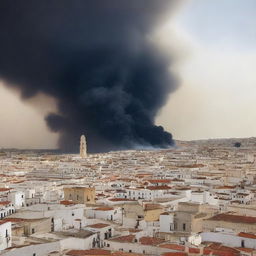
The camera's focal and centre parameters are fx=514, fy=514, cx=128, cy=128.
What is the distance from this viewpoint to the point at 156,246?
17.5 meters

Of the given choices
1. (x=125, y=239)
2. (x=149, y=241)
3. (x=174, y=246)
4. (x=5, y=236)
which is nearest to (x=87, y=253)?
(x=125, y=239)

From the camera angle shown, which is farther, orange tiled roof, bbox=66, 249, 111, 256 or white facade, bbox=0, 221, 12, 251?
white facade, bbox=0, 221, 12, 251

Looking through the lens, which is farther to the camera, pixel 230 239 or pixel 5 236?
pixel 5 236

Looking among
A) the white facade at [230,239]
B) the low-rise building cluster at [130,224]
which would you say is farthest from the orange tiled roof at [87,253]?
the white facade at [230,239]

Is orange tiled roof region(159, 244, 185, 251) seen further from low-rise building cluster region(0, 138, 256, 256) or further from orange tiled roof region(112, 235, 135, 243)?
orange tiled roof region(112, 235, 135, 243)

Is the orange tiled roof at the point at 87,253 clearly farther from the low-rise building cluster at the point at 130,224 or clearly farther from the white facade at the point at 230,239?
the white facade at the point at 230,239

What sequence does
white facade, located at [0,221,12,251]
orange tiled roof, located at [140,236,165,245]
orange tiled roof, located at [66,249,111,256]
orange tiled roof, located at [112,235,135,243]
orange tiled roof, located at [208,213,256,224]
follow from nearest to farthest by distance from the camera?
orange tiled roof, located at [66,249,111,256] < orange tiled roof, located at [140,236,165,245] < white facade, located at [0,221,12,251] < orange tiled roof, located at [112,235,135,243] < orange tiled roof, located at [208,213,256,224]

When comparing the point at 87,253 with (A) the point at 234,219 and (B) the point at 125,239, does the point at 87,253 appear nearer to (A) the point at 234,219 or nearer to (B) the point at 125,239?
(B) the point at 125,239

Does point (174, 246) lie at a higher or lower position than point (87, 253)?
higher

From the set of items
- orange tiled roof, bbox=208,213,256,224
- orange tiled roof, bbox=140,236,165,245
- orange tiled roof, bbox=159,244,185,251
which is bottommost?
orange tiled roof, bbox=159,244,185,251

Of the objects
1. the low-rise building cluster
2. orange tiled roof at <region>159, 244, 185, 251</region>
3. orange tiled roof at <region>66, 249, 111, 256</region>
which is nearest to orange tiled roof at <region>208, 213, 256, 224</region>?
the low-rise building cluster

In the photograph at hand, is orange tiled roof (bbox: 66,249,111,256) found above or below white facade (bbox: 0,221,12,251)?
below

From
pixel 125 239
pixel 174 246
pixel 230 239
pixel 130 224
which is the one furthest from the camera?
pixel 130 224

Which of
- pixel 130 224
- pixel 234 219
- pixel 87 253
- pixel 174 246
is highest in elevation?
pixel 234 219
